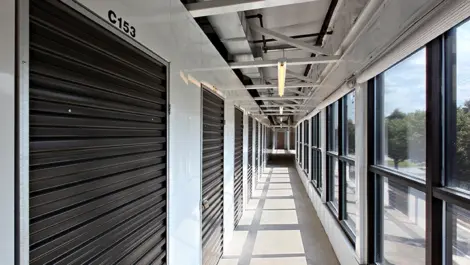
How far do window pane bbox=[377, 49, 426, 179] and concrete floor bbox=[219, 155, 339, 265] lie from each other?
6.26ft

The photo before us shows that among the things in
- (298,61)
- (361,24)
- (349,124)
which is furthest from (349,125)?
(361,24)

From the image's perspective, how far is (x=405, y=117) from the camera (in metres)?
1.94

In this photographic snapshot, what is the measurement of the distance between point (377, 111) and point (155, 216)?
210 cm

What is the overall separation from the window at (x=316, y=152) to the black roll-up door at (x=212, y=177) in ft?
11.5

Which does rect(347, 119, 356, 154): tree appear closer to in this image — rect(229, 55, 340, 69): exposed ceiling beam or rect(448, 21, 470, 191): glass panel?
rect(229, 55, 340, 69): exposed ceiling beam

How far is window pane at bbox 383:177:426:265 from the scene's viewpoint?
1.72 metres

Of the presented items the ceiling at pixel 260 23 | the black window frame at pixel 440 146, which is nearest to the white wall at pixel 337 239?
the black window frame at pixel 440 146

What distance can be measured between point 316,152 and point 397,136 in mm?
4889

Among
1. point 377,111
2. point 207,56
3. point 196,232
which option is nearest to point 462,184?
point 377,111

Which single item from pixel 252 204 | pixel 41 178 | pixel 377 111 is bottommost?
pixel 252 204

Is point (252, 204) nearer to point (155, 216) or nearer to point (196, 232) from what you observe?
point (196, 232)

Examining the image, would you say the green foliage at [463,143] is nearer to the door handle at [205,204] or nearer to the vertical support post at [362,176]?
the vertical support post at [362,176]

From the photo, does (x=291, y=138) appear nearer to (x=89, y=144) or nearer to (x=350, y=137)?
(x=350, y=137)

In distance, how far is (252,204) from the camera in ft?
20.5
